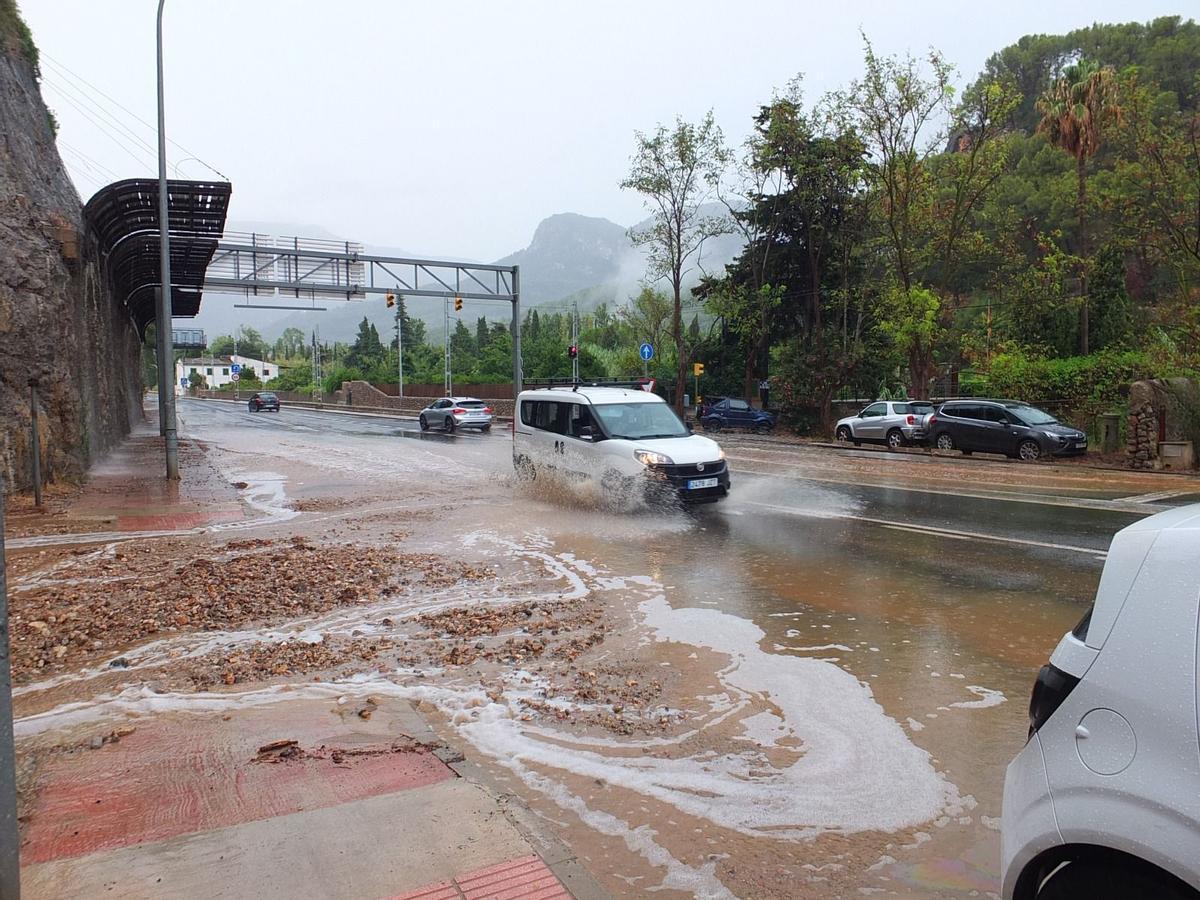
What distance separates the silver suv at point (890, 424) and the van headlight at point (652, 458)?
16.8 m

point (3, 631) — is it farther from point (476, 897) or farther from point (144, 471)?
point (144, 471)

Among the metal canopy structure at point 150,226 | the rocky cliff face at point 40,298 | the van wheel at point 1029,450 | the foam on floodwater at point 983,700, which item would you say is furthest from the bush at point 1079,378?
the rocky cliff face at point 40,298

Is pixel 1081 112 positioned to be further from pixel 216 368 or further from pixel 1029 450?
pixel 216 368

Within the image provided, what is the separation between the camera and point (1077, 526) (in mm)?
10961

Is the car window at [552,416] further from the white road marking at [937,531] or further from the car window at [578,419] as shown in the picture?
the white road marking at [937,531]

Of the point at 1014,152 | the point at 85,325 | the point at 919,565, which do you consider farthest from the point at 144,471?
the point at 1014,152

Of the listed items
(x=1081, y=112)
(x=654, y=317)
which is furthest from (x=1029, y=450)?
(x=654, y=317)

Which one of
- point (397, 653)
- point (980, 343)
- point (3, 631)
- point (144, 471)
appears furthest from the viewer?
point (980, 343)

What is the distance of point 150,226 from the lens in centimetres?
2091

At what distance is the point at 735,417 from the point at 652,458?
2533 centimetres

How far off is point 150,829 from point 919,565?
7522 mm

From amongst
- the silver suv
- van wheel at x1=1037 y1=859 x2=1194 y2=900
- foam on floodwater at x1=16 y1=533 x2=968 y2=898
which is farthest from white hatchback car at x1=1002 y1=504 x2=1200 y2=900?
the silver suv

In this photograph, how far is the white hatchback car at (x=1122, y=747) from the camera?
190cm

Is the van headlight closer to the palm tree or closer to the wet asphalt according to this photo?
the wet asphalt
